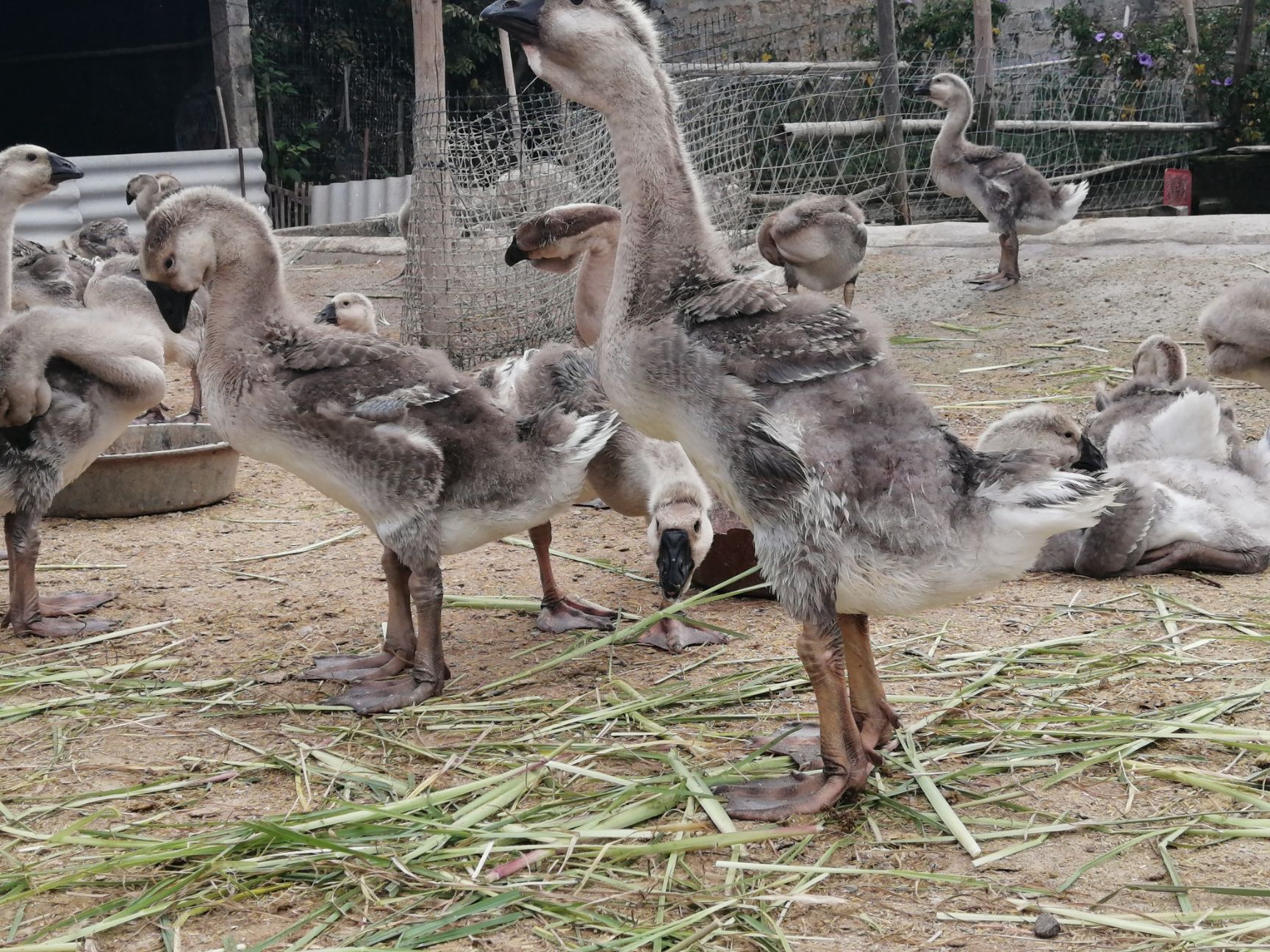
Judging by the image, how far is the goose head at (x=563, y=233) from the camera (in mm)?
6168

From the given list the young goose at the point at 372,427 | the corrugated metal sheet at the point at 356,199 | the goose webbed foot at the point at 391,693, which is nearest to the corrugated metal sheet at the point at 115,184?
the corrugated metal sheet at the point at 356,199

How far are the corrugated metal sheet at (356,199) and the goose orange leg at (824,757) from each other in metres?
18.8

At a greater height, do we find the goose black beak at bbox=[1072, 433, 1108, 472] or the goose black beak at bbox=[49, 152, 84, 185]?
the goose black beak at bbox=[49, 152, 84, 185]

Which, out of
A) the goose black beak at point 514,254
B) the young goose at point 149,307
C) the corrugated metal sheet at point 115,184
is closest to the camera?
the goose black beak at point 514,254

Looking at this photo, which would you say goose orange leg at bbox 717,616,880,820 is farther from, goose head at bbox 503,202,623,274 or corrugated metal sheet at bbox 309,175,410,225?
corrugated metal sheet at bbox 309,175,410,225

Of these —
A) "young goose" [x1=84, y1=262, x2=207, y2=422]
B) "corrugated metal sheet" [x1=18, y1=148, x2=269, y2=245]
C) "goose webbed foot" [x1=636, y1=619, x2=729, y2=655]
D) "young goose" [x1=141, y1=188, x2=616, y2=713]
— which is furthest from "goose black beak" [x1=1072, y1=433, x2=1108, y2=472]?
"corrugated metal sheet" [x1=18, y1=148, x2=269, y2=245]

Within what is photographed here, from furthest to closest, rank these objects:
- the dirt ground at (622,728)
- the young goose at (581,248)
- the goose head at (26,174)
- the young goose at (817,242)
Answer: the young goose at (817,242) < the goose head at (26,174) < the young goose at (581,248) < the dirt ground at (622,728)

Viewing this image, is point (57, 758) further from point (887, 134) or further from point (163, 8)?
point (163, 8)

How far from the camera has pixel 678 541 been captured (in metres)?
4.70

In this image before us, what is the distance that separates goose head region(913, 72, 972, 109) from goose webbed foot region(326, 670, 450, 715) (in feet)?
→ 32.3

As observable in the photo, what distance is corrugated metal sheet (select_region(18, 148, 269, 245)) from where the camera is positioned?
1638cm

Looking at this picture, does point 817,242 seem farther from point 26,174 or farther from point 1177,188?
point 1177,188

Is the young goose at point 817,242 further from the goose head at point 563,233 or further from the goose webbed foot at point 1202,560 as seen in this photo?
the goose webbed foot at point 1202,560

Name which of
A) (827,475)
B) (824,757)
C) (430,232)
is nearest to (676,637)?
(824,757)
